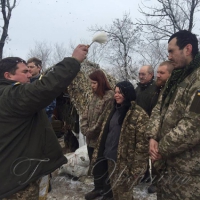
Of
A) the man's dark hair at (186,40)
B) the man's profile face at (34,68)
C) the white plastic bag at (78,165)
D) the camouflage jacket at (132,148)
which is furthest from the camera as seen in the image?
the white plastic bag at (78,165)

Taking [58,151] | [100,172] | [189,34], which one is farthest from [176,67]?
[100,172]

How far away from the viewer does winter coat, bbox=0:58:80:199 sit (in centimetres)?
227

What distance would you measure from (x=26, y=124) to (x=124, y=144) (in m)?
1.64

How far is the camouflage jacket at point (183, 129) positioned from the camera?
232 centimetres

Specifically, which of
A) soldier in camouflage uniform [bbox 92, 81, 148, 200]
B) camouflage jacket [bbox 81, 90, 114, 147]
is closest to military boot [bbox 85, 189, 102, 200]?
soldier in camouflage uniform [bbox 92, 81, 148, 200]

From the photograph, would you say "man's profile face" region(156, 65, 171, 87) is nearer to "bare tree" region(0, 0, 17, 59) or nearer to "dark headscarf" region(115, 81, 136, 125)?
"dark headscarf" region(115, 81, 136, 125)

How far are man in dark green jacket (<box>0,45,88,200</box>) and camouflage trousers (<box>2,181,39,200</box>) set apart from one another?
10mm

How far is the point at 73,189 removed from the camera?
5180mm

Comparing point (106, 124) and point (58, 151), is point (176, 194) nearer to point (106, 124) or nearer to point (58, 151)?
point (58, 151)

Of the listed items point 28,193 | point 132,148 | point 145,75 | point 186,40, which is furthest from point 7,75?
point 145,75

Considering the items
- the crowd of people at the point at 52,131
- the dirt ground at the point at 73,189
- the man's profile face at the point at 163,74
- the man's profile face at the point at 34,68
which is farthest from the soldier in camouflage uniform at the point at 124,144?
the man's profile face at the point at 34,68

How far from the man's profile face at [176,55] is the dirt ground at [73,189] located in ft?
9.60

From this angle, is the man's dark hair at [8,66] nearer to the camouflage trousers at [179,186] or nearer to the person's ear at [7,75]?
the person's ear at [7,75]

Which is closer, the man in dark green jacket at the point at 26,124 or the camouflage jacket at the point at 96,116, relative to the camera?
the man in dark green jacket at the point at 26,124
